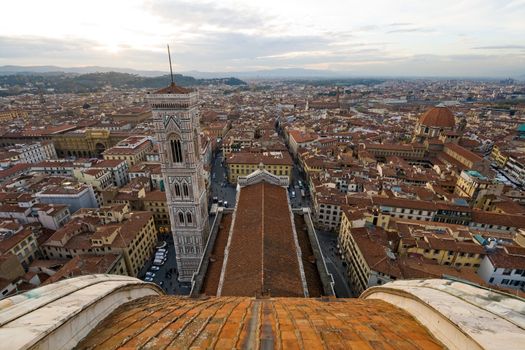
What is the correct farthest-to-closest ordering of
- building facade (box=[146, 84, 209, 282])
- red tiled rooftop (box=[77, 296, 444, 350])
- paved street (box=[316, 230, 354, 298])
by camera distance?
1. paved street (box=[316, 230, 354, 298])
2. building facade (box=[146, 84, 209, 282])
3. red tiled rooftop (box=[77, 296, 444, 350])

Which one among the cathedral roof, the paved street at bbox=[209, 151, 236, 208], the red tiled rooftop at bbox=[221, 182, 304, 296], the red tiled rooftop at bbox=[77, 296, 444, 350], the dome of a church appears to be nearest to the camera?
the cathedral roof

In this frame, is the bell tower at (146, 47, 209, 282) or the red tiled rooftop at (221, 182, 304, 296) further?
the bell tower at (146, 47, 209, 282)

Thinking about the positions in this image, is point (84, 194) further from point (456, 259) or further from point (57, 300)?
point (456, 259)

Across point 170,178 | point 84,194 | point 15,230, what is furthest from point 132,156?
point 170,178

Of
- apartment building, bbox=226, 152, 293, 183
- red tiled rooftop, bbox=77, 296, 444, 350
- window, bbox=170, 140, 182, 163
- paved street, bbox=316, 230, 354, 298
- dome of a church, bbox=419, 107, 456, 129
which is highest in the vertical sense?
red tiled rooftop, bbox=77, 296, 444, 350

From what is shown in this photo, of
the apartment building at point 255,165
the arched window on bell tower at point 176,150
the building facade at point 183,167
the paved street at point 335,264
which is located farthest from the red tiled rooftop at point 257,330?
the apartment building at point 255,165

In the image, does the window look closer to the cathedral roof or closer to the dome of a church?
the cathedral roof

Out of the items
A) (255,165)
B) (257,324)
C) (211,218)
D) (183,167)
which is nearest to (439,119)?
(255,165)

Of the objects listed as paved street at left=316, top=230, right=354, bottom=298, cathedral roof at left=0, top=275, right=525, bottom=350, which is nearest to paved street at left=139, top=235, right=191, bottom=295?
paved street at left=316, top=230, right=354, bottom=298

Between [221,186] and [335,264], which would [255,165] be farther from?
[335,264]
